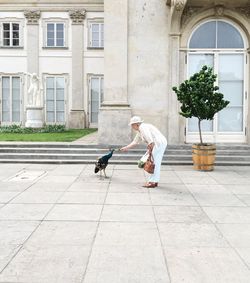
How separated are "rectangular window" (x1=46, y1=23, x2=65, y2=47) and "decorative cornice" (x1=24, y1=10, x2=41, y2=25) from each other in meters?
0.86

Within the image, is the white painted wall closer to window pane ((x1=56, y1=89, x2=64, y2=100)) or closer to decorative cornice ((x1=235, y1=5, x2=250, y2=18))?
decorative cornice ((x1=235, y1=5, x2=250, y2=18))

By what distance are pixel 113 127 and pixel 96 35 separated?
52.2ft

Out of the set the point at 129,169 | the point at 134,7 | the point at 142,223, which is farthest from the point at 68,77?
the point at 142,223

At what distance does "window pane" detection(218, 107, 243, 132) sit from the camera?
14.1 metres

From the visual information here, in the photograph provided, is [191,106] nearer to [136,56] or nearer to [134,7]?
[136,56]

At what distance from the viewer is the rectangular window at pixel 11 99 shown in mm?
28047

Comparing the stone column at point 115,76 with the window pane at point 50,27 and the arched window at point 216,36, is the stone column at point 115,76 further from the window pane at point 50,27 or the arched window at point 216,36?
the window pane at point 50,27

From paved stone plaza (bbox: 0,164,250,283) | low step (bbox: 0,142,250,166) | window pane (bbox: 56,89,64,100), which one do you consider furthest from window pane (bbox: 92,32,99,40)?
paved stone plaza (bbox: 0,164,250,283)

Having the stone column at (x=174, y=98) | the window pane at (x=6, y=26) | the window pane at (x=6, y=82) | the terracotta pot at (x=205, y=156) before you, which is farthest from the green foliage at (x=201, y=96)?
the window pane at (x=6, y=26)

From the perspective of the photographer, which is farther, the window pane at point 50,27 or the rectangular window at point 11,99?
the rectangular window at point 11,99

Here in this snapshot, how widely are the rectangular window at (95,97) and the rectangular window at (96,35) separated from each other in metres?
2.24

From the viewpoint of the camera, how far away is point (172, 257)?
4.53m

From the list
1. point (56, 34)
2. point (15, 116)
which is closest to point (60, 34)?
point (56, 34)

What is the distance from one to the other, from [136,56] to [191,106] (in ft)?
11.5
